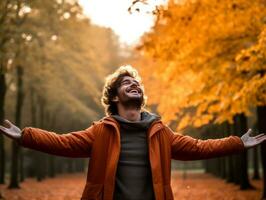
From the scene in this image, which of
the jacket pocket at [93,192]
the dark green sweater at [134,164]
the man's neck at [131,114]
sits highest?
the man's neck at [131,114]

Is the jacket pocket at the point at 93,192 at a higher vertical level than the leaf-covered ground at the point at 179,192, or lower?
lower

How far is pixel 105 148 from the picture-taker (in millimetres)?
4078

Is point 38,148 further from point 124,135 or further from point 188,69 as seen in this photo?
A: point 188,69

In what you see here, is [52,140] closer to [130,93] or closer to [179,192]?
[130,93]

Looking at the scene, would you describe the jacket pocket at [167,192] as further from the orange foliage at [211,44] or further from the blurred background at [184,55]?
the orange foliage at [211,44]

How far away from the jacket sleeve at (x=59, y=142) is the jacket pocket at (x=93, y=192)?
0.89 feet

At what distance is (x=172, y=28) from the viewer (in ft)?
45.9

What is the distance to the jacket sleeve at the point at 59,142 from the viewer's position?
395 cm

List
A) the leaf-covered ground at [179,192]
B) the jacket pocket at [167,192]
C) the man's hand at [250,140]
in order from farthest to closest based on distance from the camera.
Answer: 1. the leaf-covered ground at [179,192]
2. the man's hand at [250,140]
3. the jacket pocket at [167,192]

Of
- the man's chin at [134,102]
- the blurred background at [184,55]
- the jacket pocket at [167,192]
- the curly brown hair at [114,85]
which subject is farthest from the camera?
the blurred background at [184,55]

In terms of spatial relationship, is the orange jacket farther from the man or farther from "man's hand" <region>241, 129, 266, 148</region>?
"man's hand" <region>241, 129, 266, 148</region>

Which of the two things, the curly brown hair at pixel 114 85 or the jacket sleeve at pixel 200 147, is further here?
the curly brown hair at pixel 114 85

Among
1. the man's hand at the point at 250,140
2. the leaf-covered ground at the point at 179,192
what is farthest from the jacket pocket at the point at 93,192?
the leaf-covered ground at the point at 179,192

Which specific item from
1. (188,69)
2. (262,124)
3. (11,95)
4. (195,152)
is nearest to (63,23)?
(188,69)
